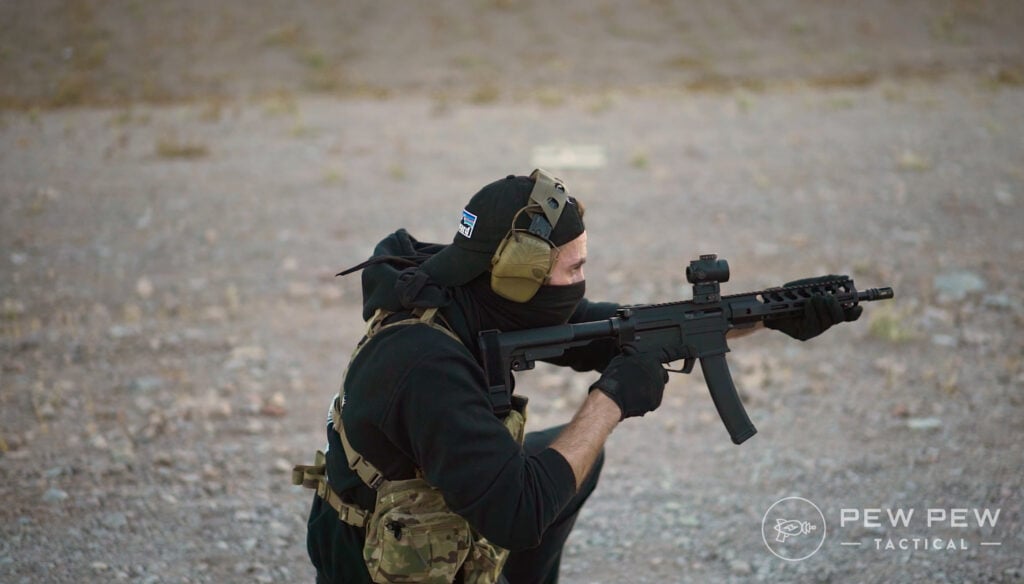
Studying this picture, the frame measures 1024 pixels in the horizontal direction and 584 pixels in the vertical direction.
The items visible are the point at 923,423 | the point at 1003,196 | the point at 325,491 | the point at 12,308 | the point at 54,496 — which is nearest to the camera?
the point at 325,491

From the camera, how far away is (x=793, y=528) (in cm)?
435

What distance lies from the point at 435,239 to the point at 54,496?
5.08 meters

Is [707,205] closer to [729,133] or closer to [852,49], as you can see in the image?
[729,133]

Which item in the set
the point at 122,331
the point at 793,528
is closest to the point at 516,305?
the point at 793,528

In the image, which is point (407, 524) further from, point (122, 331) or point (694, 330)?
point (122, 331)

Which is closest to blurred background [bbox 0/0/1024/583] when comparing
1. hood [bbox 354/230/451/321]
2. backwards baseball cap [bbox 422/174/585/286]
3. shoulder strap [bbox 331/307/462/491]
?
shoulder strap [bbox 331/307/462/491]

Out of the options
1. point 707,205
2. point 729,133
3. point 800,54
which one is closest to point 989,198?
point 707,205

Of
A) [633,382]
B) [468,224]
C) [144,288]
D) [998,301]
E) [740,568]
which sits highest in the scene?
[998,301]

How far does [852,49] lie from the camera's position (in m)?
24.6

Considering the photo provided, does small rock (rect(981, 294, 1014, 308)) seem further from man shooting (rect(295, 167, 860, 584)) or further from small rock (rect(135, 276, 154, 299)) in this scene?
small rock (rect(135, 276, 154, 299))

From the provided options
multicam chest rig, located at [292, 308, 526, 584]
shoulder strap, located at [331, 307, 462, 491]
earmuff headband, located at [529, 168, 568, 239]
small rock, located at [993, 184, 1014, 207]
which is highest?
small rock, located at [993, 184, 1014, 207]

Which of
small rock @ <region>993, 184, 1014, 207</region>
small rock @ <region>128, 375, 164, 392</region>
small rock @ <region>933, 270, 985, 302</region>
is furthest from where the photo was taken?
small rock @ <region>993, 184, 1014, 207</region>

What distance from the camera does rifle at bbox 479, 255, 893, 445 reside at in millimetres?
2916

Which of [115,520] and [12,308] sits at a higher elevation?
[12,308]
